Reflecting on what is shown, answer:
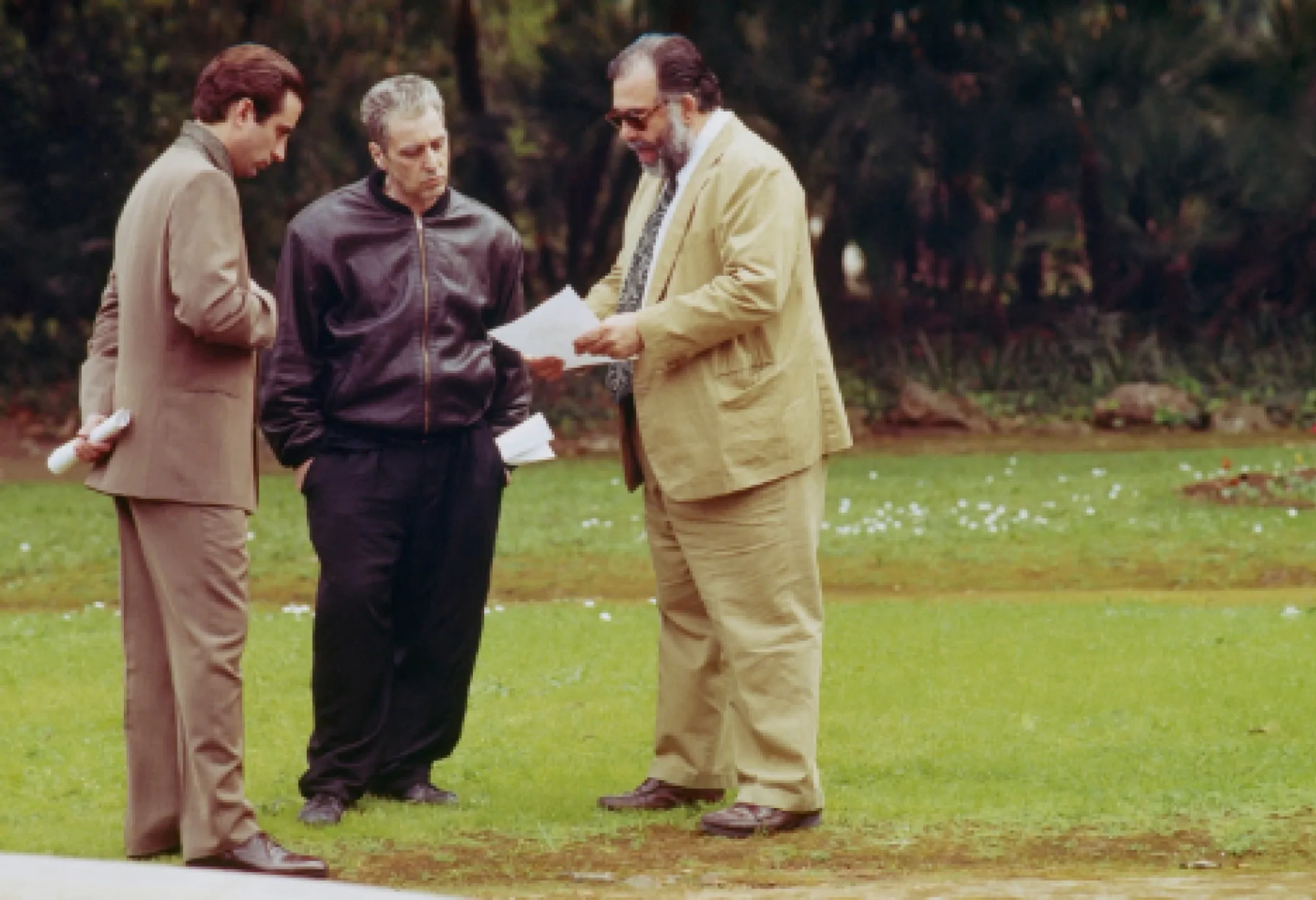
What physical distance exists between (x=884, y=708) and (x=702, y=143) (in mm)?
2717

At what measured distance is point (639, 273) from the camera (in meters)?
6.22

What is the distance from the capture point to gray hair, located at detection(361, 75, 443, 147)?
6.12m

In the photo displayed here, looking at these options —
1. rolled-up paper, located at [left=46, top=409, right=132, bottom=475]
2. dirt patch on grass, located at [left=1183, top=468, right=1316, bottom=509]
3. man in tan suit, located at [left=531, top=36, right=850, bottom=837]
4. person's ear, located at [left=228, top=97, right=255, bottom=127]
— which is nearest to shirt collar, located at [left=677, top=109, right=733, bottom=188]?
man in tan suit, located at [left=531, top=36, right=850, bottom=837]

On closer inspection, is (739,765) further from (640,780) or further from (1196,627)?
(1196,627)

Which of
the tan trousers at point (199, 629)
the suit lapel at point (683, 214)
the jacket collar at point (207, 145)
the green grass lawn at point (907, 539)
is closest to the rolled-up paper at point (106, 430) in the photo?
the tan trousers at point (199, 629)

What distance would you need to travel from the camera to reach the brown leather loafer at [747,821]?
590cm

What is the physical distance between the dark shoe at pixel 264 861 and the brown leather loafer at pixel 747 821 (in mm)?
1069

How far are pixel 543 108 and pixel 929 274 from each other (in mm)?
4739

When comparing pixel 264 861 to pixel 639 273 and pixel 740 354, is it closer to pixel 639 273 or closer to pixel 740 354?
pixel 740 354

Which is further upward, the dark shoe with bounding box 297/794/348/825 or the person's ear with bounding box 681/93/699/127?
the person's ear with bounding box 681/93/699/127

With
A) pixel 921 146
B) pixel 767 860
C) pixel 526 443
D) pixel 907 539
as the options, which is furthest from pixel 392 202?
pixel 921 146

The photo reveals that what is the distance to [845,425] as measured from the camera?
6.19 metres

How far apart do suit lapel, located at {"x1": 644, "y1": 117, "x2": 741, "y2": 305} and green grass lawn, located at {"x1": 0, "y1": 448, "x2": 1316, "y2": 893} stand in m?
1.46

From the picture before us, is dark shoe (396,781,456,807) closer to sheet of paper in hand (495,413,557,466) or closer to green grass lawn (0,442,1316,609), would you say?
sheet of paper in hand (495,413,557,466)
